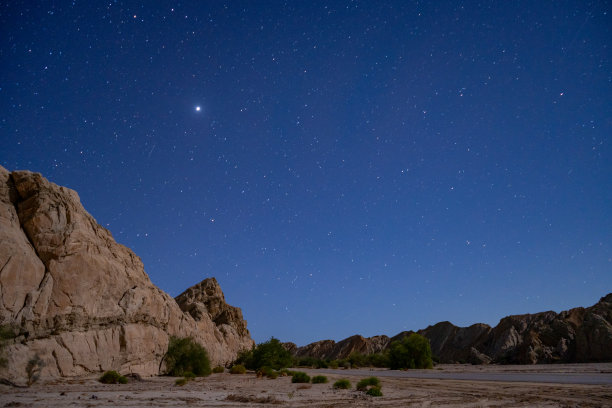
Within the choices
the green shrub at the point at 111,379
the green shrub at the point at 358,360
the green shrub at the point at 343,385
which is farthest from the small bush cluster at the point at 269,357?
the green shrub at the point at 358,360

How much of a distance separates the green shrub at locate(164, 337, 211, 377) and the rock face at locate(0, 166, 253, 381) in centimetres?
130

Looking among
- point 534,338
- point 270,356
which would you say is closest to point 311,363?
point 270,356

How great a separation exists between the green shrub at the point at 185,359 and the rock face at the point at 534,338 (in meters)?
73.1

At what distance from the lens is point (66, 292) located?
3206 cm

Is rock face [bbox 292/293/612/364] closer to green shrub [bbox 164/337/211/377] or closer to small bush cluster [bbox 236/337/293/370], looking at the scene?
small bush cluster [bbox 236/337/293/370]

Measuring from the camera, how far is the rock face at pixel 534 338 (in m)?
74.1

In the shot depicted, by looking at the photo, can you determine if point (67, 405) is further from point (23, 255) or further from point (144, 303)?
point (144, 303)

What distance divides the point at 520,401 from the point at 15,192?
135 ft

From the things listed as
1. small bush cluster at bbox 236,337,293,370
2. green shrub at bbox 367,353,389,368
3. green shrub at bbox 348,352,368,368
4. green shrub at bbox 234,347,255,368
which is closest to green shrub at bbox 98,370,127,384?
small bush cluster at bbox 236,337,293,370

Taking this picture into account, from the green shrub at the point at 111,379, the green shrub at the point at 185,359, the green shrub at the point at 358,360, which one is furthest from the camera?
the green shrub at the point at 358,360

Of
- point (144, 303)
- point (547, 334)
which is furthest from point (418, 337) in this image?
point (144, 303)

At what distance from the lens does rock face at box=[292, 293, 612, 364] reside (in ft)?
243

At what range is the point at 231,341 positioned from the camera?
81.6m

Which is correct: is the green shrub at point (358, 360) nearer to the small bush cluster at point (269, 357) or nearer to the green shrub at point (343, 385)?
the small bush cluster at point (269, 357)
